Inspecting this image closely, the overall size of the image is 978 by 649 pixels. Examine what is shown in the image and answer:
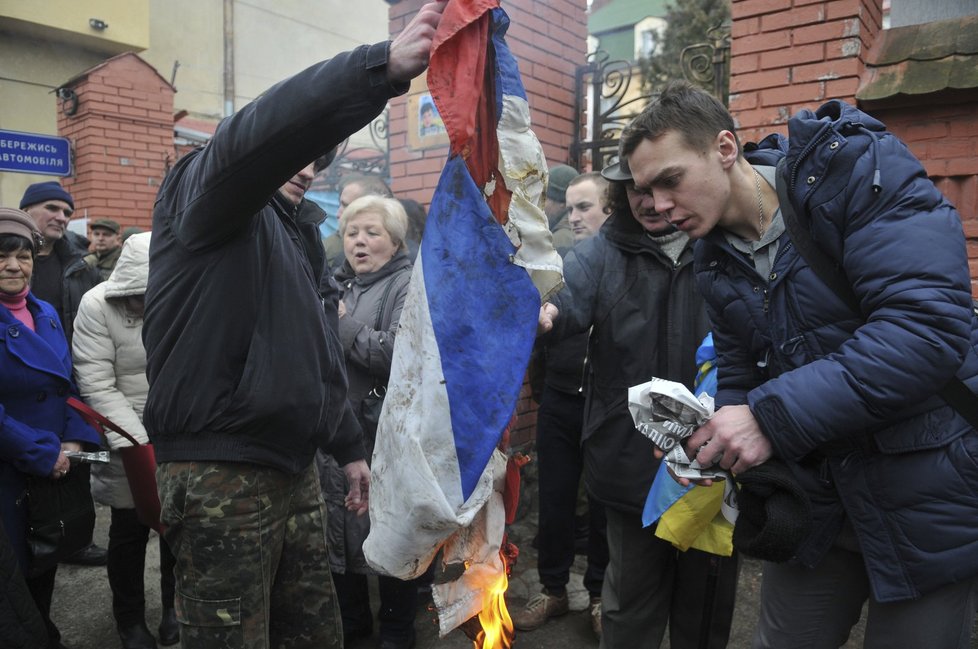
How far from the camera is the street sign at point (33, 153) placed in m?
7.30

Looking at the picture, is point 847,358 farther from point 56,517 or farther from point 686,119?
point 56,517

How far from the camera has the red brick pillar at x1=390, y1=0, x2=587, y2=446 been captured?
4.91 meters

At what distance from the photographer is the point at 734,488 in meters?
2.08

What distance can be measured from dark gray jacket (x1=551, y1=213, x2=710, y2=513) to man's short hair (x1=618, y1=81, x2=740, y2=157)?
0.79m

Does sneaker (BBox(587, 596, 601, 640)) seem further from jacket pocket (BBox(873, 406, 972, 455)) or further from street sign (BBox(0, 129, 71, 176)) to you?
street sign (BBox(0, 129, 71, 176))

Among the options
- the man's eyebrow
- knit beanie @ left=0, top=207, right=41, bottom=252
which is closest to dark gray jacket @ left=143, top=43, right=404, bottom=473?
the man's eyebrow

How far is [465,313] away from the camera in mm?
1692

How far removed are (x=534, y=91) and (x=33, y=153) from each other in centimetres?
567

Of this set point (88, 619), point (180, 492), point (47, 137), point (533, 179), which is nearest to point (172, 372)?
point (180, 492)

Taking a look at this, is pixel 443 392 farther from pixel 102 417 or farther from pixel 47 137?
pixel 47 137

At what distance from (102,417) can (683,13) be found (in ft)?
56.3

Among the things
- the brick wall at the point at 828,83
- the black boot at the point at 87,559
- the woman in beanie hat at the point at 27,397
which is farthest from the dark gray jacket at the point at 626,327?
the black boot at the point at 87,559

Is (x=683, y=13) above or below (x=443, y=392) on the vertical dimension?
above

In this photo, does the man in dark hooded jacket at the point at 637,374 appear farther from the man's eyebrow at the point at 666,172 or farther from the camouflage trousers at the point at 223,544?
the camouflage trousers at the point at 223,544
